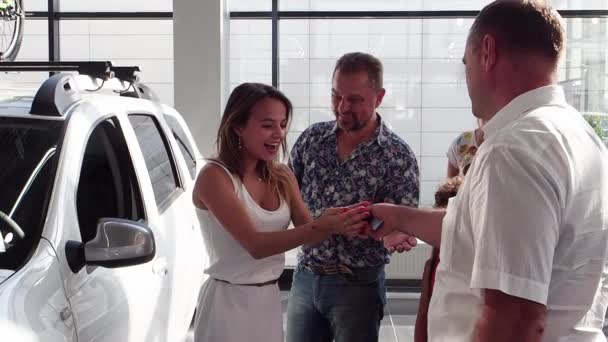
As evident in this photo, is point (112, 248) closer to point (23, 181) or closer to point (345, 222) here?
point (23, 181)

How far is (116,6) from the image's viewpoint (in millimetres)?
7039

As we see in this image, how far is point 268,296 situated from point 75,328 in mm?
633

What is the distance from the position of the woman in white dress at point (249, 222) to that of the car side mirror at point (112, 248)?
35 cm

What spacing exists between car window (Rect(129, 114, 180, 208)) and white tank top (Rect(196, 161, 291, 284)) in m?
0.65

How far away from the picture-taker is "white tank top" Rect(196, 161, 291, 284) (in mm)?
2318

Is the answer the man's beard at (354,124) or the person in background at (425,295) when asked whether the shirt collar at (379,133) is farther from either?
the person in background at (425,295)

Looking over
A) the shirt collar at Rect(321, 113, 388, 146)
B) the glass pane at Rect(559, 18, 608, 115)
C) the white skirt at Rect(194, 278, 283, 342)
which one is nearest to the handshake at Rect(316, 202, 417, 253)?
the white skirt at Rect(194, 278, 283, 342)

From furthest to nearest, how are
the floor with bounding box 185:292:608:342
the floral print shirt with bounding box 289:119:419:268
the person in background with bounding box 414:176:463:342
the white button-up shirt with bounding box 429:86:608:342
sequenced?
the floor with bounding box 185:292:608:342
the floral print shirt with bounding box 289:119:419:268
the person in background with bounding box 414:176:463:342
the white button-up shirt with bounding box 429:86:608:342

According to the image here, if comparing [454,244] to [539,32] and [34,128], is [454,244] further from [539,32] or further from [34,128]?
[34,128]

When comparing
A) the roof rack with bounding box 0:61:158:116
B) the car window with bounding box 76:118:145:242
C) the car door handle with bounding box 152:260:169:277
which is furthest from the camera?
the car door handle with bounding box 152:260:169:277

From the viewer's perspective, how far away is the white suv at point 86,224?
181cm

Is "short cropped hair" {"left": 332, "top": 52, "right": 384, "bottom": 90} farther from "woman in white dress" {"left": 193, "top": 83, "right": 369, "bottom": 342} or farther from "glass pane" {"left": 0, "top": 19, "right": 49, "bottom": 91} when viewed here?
"glass pane" {"left": 0, "top": 19, "right": 49, "bottom": 91}

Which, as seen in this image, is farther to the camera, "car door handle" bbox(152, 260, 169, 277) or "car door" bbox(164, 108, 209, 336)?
"car door" bbox(164, 108, 209, 336)

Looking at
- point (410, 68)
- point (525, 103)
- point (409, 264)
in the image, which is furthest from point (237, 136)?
point (410, 68)
